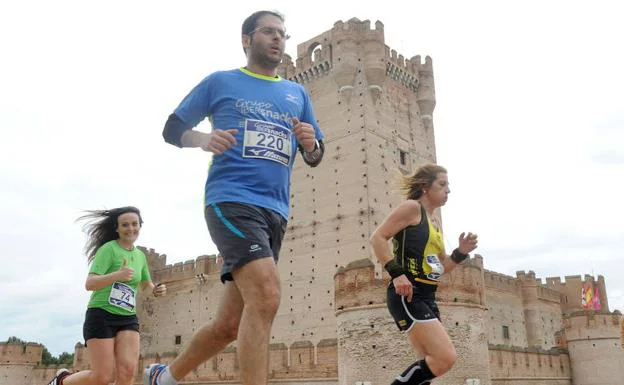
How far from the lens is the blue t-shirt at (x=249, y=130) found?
3.08 meters

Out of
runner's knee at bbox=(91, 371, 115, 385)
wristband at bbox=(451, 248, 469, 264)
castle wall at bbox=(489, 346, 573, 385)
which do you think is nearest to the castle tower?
castle wall at bbox=(489, 346, 573, 385)

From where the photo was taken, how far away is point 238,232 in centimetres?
291

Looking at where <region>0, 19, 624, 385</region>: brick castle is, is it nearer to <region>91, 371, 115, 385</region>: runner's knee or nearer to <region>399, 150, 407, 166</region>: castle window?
<region>399, 150, 407, 166</region>: castle window

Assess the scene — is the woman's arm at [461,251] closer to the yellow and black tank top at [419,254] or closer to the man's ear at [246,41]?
the yellow and black tank top at [419,254]

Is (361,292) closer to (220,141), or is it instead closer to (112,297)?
(112,297)

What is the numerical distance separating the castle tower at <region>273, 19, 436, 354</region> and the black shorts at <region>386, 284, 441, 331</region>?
20435 mm

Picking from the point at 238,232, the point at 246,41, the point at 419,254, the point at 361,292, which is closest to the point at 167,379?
the point at 238,232

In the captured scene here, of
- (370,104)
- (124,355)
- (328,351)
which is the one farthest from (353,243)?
(124,355)

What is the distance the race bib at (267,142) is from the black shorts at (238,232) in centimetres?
29

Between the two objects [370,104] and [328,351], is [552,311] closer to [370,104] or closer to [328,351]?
[370,104]

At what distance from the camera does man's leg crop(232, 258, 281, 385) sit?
2.76m

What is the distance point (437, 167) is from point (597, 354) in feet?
65.8

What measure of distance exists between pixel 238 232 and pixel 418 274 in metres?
1.59

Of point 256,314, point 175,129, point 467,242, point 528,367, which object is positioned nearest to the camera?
point 256,314
